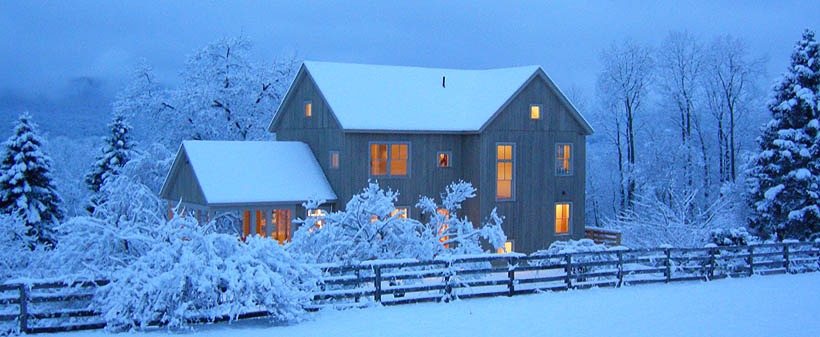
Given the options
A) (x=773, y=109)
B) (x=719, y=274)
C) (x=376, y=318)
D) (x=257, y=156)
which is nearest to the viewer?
(x=376, y=318)

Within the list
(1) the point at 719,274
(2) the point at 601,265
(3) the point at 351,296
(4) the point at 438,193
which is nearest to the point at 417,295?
(3) the point at 351,296

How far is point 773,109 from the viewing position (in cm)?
2983

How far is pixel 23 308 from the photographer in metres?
13.7

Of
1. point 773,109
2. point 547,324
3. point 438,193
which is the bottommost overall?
point 547,324

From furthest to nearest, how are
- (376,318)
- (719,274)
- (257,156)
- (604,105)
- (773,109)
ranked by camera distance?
(604,105)
(773,109)
(257,156)
(719,274)
(376,318)

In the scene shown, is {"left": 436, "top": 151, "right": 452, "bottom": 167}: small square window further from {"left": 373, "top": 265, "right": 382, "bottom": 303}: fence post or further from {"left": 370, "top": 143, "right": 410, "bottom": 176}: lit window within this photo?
{"left": 373, "top": 265, "right": 382, "bottom": 303}: fence post

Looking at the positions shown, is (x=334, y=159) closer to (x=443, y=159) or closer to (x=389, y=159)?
(x=389, y=159)

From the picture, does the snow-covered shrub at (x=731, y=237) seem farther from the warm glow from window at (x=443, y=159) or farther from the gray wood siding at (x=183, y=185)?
the gray wood siding at (x=183, y=185)

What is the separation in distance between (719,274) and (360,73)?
14344 mm

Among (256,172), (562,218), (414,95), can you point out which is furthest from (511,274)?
(414,95)

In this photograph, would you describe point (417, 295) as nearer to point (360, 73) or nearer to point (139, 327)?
point (139, 327)

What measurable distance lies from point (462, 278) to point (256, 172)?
10.6m

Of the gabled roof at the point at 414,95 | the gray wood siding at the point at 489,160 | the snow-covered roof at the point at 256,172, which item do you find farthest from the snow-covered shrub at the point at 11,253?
the gabled roof at the point at 414,95

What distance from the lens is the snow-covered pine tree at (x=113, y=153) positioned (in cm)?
3975
